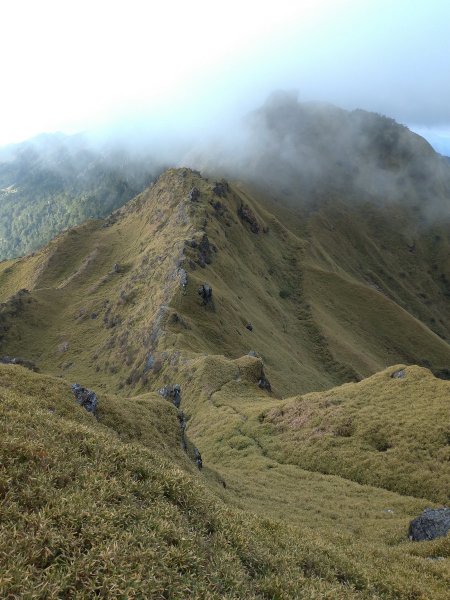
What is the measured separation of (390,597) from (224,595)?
7147mm

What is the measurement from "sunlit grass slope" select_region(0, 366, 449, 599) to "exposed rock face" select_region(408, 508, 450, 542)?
581cm

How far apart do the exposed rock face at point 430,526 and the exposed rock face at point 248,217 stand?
156856 millimetres

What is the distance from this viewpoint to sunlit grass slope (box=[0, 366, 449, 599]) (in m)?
7.99

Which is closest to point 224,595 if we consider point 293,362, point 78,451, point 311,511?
point 78,451

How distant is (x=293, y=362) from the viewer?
357ft

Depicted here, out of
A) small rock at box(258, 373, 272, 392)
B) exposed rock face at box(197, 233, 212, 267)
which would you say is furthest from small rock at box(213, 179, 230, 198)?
small rock at box(258, 373, 272, 392)

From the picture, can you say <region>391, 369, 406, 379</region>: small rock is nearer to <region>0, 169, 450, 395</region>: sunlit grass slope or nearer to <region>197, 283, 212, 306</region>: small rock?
<region>0, 169, 450, 395</region>: sunlit grass slope

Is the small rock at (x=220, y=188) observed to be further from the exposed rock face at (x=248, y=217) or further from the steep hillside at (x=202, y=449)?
the steep hillside at (x=202, y=449)

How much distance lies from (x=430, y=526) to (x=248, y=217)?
160328 mm

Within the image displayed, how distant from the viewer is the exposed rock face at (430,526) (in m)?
22.1

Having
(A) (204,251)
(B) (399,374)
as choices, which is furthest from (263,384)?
(A) (204,251)

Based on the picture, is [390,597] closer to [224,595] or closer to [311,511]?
[224,595]

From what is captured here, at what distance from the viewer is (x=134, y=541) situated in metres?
9.06

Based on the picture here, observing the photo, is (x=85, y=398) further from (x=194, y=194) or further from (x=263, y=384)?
(x=194, y=194)
